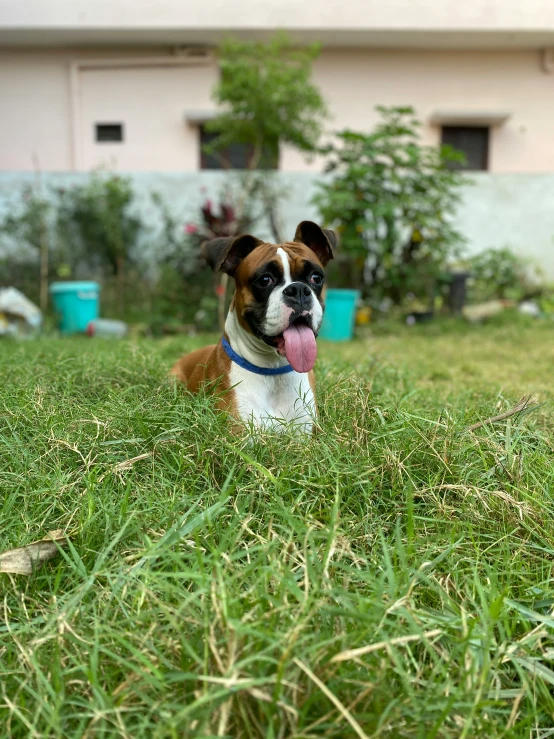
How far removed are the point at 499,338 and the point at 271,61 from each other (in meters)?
4.23

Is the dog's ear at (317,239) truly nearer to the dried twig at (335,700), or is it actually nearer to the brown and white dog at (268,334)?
the brown and white dog at (268,334)

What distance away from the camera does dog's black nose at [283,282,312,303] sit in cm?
255

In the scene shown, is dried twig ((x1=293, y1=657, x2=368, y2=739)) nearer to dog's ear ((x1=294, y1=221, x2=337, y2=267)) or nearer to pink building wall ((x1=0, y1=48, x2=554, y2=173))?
dog's ear ((x1=294, y1=221, x2=337, y2=267))

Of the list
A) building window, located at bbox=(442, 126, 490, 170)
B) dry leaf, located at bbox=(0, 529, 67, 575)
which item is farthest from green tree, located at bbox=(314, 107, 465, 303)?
dry leaf, located at bbox=(0, 529, 67, 575)

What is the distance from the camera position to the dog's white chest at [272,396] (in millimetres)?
2582

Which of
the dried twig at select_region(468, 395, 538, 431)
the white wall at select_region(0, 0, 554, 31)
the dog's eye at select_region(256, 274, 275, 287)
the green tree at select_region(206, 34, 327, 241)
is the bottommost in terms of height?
the dried twig at select_region(468, 395, 538, 431)

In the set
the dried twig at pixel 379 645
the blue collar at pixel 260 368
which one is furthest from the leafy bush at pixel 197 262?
the dried twig at pixel 379 645

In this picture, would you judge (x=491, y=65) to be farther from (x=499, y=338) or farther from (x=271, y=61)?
(x=499, y=338)

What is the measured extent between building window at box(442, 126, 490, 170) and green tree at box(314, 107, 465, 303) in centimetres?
487

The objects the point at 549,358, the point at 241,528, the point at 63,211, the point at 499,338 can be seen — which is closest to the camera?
the point at 241,528

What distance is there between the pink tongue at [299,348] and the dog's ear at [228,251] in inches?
18.0

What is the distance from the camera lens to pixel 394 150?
7.80 m

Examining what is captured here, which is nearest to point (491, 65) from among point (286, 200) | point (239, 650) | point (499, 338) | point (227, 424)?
point (286, 200)

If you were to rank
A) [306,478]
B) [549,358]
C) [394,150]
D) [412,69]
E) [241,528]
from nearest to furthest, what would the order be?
[241,528], [306,478], [549,358], [394,150], [412,69]
